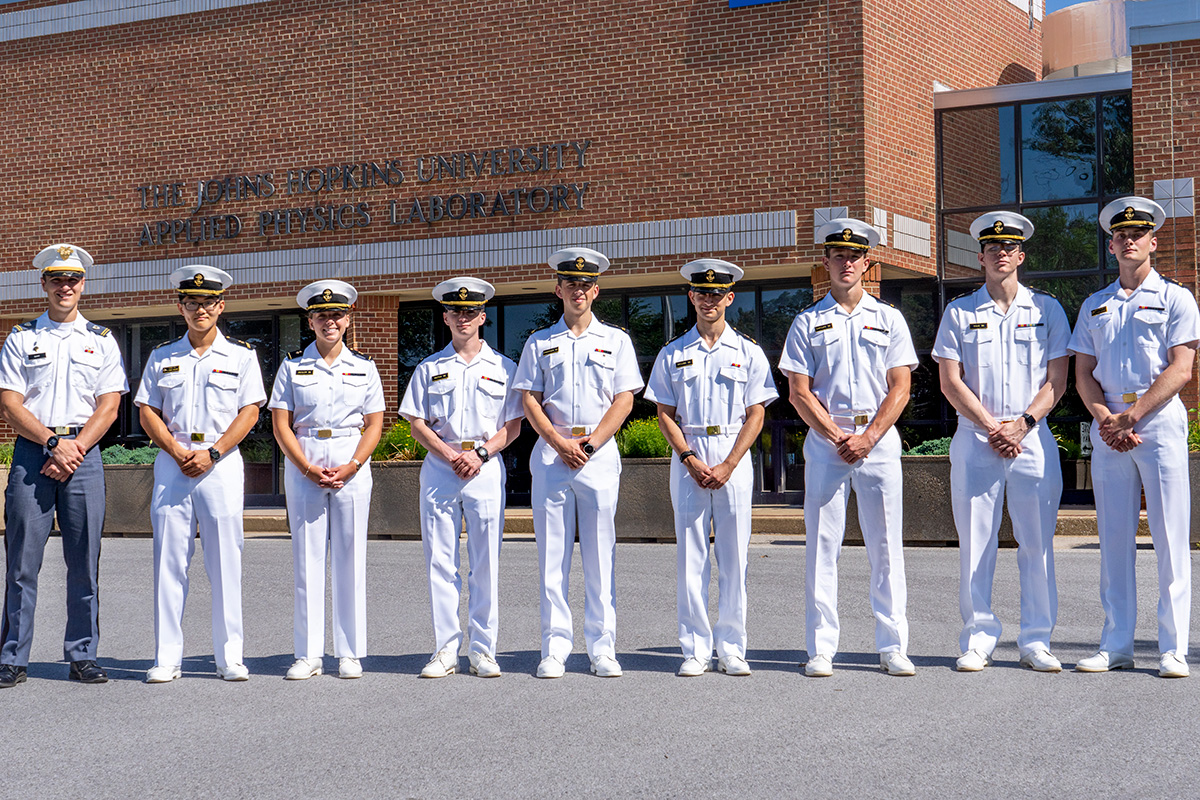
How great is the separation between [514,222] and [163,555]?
12.9m

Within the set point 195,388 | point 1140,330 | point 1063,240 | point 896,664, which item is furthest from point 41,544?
point 1063,240

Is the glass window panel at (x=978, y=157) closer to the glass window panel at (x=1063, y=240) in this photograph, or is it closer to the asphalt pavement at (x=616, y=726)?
the glass window panel at (x=1063, y=240)

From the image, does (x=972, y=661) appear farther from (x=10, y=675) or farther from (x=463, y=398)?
(x=10, y=675)

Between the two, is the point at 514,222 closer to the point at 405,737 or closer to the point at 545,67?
the point at 545,67

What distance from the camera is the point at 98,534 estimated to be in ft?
24.1

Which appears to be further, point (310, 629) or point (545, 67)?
point (545, 67)

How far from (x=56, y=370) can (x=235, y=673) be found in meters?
1.99

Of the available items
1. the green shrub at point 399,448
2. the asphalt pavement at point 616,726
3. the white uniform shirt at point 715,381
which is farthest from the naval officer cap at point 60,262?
the green shrub at point 399,448

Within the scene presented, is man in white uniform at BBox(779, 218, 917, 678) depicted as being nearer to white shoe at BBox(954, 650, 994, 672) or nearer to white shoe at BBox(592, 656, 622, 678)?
white shoe at BBox(954, 650, 994, 672)

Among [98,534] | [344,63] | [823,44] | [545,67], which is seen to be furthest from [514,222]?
[98,534]

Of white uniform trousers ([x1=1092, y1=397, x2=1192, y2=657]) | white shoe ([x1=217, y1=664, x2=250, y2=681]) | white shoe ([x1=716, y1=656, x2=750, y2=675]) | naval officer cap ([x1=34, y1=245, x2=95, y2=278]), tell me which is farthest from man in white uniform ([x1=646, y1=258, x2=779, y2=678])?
naval officer cap ([x1=34, y1=245, x2=95, y2=278])

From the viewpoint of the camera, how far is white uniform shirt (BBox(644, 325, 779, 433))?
289 inches

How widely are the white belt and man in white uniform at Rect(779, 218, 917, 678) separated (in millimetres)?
2535

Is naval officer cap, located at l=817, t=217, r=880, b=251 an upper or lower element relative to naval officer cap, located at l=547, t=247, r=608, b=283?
upper
